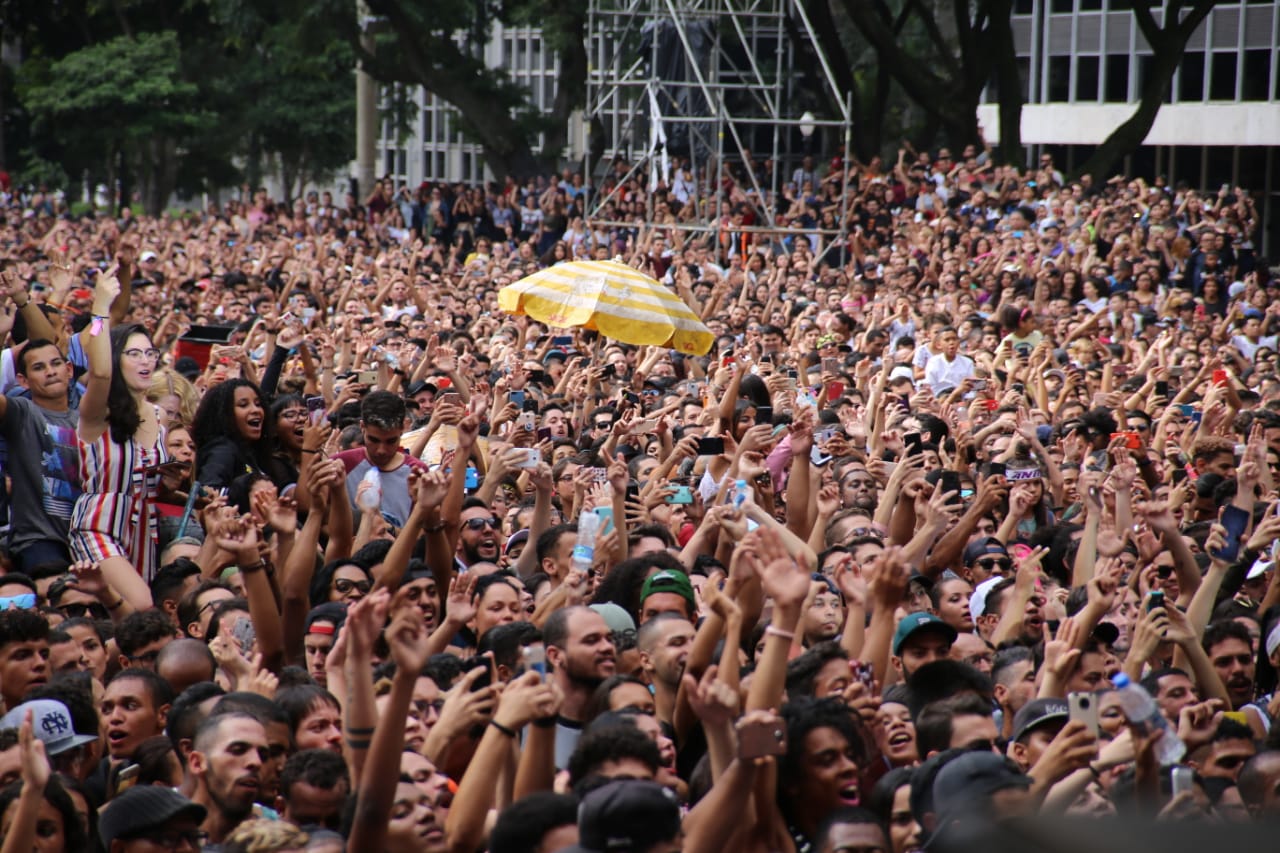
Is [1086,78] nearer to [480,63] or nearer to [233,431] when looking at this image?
[480,63]

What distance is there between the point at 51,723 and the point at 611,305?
26.8 feet

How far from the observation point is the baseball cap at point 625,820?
12.8 ft

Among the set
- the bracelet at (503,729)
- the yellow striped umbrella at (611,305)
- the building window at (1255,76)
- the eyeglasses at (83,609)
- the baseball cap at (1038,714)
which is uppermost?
the building window at (1255,76)

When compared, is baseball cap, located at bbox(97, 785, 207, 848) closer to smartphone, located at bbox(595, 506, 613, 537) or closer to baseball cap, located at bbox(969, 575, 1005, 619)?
Answer: smartphone, located at bbox(595, 506, 613, 537)

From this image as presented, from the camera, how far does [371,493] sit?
714 cm

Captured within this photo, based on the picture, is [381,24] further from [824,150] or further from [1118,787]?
[1118,787]

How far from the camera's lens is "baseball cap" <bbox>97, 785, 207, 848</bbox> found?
4621 mm

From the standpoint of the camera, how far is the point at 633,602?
6.75 m

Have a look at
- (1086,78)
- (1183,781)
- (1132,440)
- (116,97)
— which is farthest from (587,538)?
(116,97)

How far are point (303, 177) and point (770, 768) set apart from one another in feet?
162

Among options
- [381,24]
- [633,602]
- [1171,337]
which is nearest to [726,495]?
[633,602]

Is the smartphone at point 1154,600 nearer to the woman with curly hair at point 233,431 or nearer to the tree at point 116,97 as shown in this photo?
the woman with curly hair at point 233,431

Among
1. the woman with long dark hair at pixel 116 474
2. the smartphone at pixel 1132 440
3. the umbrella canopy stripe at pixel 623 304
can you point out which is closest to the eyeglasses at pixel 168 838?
the woman with long dark hair at pixel 116 474

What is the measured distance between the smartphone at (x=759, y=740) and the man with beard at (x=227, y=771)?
1524 mm
